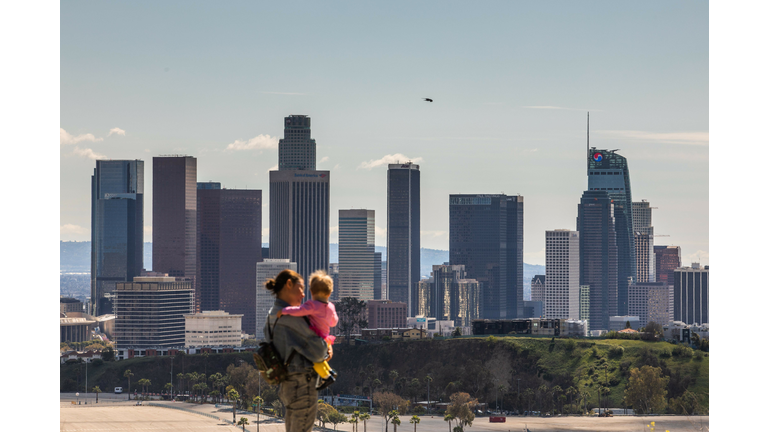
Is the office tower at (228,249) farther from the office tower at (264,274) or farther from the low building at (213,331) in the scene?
the low building at (213,331)

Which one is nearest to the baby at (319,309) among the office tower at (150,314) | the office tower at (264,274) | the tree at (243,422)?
the tree at (243,422)

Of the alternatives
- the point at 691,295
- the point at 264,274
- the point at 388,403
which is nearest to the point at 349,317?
the point at 388,403

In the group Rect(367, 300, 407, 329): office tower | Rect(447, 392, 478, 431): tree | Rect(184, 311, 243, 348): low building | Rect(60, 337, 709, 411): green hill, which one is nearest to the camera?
Rect(447, 392, 478, 431): tree

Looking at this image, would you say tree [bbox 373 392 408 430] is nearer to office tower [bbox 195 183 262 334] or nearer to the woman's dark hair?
the woman's dark hair

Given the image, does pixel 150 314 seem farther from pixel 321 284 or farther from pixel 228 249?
pixel 321 284

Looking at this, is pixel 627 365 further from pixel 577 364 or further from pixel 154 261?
pixel 154 261

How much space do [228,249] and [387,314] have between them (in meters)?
47.9

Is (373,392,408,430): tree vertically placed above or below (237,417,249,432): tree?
below

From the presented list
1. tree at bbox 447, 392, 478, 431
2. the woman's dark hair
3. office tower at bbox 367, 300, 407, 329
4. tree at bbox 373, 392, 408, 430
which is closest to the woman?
the woman's dark hair

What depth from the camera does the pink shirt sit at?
16.6 feet

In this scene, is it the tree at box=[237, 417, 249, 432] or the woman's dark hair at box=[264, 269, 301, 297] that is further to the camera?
the tree at box=[237, 417, 249, 432]

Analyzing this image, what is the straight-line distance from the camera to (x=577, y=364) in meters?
75.4

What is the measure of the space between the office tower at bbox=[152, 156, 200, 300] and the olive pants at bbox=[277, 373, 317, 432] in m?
184

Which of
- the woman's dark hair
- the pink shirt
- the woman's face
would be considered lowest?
the pink shirt
